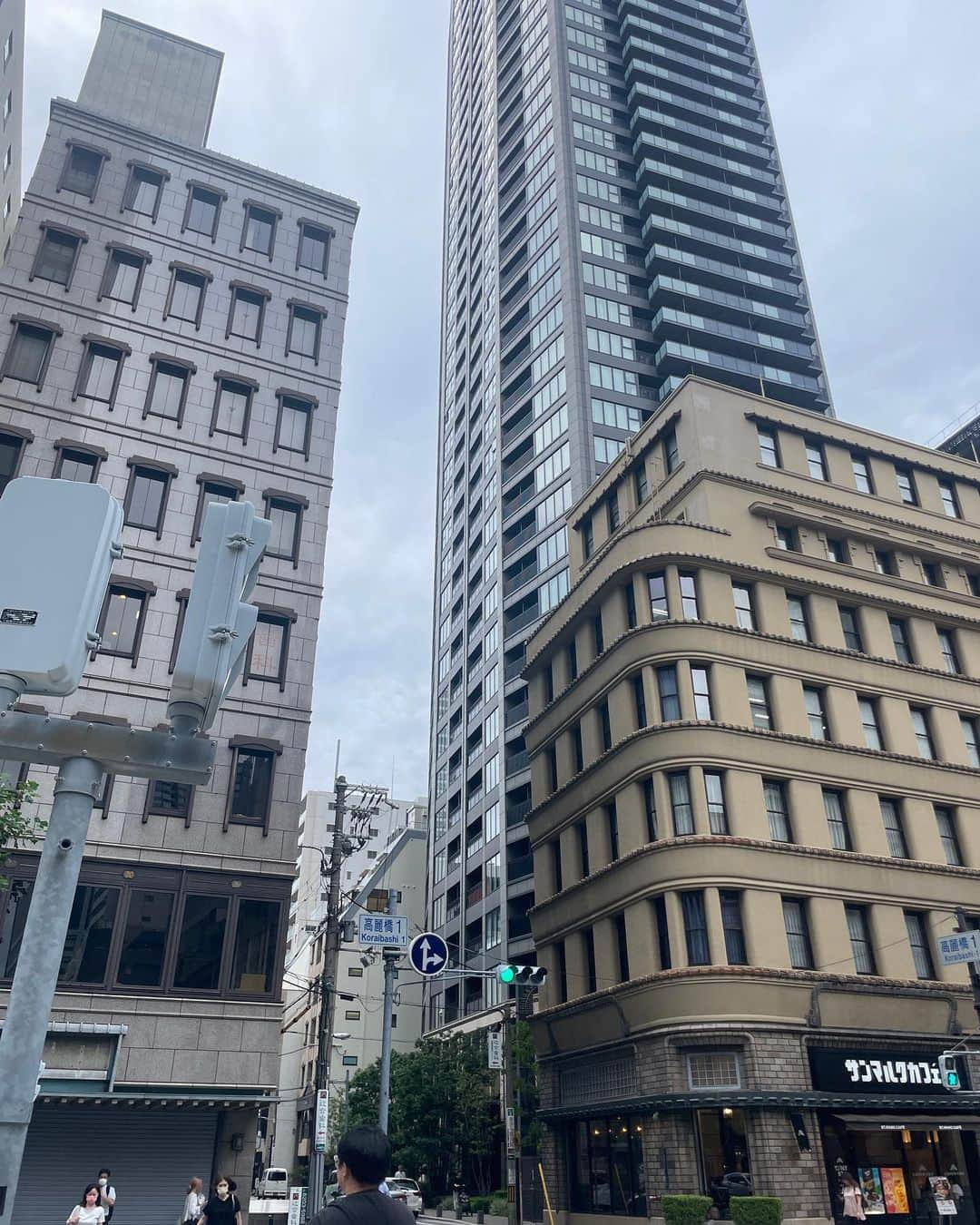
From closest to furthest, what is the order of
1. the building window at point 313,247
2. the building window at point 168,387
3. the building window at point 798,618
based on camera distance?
1. the building window at point 168,387
2. the building window at point 798,618
3. the building window at point 313,247

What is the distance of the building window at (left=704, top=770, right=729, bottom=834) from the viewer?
3247 cm

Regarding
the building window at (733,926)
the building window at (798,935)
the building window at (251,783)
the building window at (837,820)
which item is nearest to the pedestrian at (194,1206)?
the building window at (251,783)

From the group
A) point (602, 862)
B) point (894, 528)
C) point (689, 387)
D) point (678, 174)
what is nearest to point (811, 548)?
point (894, 528)

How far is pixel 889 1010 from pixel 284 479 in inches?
1064

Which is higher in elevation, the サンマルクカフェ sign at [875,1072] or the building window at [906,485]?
the building window at [906,485]

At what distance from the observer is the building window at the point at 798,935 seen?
104 ft

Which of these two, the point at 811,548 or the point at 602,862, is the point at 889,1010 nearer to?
the point at 602,862

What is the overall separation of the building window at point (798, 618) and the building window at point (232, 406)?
21.8 metres

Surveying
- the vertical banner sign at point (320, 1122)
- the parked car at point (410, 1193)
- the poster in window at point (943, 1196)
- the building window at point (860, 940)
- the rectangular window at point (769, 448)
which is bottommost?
the parked car at point (410, 1193)

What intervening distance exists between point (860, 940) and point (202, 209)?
36146mm

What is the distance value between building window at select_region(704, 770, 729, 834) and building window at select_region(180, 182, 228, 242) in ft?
89.6

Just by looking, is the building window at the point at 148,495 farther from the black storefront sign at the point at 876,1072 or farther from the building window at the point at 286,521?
the black storefront sign at the point at 876,1072

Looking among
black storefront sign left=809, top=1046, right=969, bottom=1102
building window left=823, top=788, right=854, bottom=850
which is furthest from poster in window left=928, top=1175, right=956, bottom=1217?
building window left=823, top=788, right=854, bottom=850

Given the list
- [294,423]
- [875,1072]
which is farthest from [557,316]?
[875,1072]
